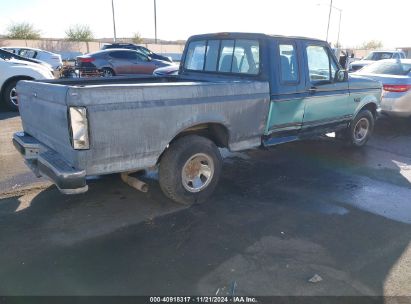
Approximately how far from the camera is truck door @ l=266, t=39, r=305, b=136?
5008mm

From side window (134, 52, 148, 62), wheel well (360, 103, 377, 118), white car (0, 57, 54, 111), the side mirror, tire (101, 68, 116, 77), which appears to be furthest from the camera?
side window (134, 52, 148, 62)

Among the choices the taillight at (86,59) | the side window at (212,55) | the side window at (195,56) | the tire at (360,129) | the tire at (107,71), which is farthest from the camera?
the tire at (107,71)

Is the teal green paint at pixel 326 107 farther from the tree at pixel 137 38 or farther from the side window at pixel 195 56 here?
the tree at pixel 137 38

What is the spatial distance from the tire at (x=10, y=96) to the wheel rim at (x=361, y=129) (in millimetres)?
8437

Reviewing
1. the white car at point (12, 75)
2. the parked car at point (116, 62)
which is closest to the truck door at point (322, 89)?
the white car at point (12, 75)

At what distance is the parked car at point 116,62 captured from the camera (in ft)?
52.4

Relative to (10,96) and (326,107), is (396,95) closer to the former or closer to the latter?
(326,107)

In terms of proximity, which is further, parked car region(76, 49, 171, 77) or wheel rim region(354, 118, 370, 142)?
parked car region(76, 49, 171, 77)

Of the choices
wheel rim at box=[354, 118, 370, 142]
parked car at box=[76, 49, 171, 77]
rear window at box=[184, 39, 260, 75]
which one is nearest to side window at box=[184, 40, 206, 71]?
rear window at box=[184, 39, 260, 75]

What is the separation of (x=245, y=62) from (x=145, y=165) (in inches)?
88.9

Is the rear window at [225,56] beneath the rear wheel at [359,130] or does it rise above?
above

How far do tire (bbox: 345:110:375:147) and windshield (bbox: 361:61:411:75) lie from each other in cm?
276

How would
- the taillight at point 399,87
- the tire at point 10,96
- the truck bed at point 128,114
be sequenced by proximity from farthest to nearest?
1. the tire at point 10,96
2. the taillight at point 399,87
3. the truck bed at point 128,114

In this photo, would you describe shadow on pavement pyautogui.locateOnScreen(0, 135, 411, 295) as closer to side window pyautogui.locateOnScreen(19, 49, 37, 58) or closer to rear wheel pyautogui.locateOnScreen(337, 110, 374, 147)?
rear wheel pyautogui.locateOnScreen(337, 110, 374, 147)
